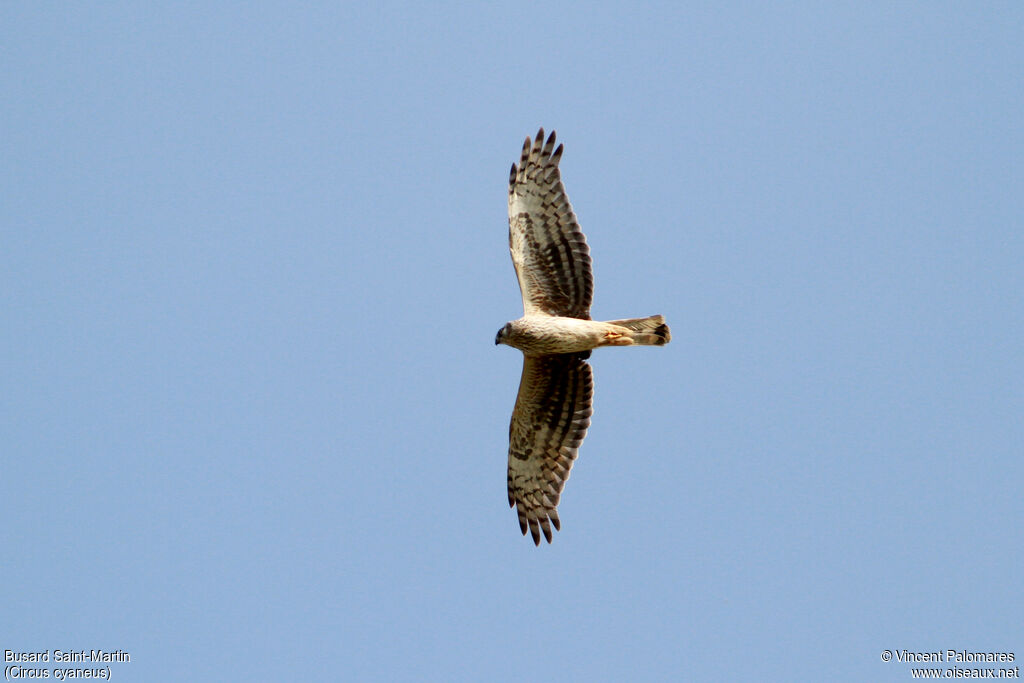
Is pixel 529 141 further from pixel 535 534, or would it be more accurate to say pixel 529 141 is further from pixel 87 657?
pixel 87 657

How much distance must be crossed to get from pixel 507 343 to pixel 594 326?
97 cm

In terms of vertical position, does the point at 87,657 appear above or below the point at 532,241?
below

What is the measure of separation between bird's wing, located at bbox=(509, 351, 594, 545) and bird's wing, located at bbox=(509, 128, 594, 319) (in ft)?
2.13

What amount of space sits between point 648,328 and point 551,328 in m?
1.08

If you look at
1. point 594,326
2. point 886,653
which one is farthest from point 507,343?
point 886,653

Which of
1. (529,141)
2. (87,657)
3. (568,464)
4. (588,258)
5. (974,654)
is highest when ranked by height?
(529,141)

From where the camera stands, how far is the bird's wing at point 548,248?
43.2 feet

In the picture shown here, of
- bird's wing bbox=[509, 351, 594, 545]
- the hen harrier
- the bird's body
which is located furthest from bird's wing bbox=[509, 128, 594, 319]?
bird's wing bbox=[509, 351, 594, 545]

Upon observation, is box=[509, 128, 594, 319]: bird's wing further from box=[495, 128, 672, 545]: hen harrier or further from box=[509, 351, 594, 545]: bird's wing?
box=[509, 351, 594, 545]: bird's wing

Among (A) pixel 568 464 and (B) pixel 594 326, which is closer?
(B) pixel 594 326

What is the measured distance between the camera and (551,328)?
12883mm

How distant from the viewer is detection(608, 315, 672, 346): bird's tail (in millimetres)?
13109

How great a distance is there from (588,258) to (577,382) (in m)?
1.41

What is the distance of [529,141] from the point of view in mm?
13703
